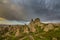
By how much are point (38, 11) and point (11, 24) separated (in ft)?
4.64

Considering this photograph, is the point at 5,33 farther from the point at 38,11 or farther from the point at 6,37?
the point at 38,11

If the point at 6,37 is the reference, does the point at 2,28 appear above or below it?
above

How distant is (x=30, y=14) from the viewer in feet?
19.8

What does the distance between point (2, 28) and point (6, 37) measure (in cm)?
53

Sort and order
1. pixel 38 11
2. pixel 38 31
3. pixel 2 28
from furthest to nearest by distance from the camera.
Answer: pixel 38 31
pixel 2 28
pixel 38 11

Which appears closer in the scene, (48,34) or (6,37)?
(6,37)

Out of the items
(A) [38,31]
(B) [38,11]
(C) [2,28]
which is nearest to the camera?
(B) [38,11]

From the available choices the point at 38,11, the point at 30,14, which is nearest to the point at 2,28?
the point at 30,14

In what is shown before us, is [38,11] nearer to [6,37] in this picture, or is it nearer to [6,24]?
[6,24]

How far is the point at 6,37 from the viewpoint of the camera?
21.3 ft

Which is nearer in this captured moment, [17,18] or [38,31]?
[17,18]

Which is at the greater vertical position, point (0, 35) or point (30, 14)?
point (30, 14)

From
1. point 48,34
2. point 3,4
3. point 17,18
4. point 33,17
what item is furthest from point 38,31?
point 3,4

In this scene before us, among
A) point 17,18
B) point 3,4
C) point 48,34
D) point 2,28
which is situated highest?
point 3,4
